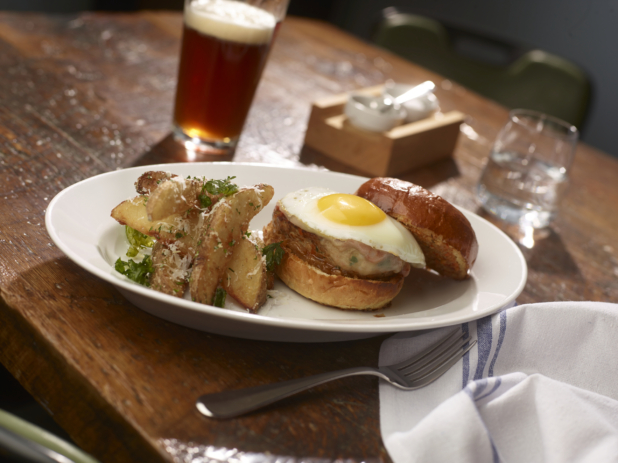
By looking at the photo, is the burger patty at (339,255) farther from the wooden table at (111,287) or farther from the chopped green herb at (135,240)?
the chopped green herb at (135,240)

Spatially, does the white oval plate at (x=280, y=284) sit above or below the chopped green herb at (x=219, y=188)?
below

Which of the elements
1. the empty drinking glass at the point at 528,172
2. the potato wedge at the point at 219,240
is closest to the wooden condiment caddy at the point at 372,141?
the empty drinking glass at the point at 528,172

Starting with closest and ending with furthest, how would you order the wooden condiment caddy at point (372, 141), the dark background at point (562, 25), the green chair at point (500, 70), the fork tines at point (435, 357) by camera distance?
the fork tines at point (435, 357) < the wooden condiment caddy at point (372, 141) < the green chair at point (500, 70) < the dark background at point (562, 25)

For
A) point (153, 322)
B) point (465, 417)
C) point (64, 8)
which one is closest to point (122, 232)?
point (153, 322)

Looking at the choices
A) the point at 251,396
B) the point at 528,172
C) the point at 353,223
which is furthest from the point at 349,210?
the point at 528,172

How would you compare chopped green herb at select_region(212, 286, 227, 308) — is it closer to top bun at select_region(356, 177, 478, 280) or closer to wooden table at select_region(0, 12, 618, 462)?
wooden table at select_region(0, 12, 618, 462)
